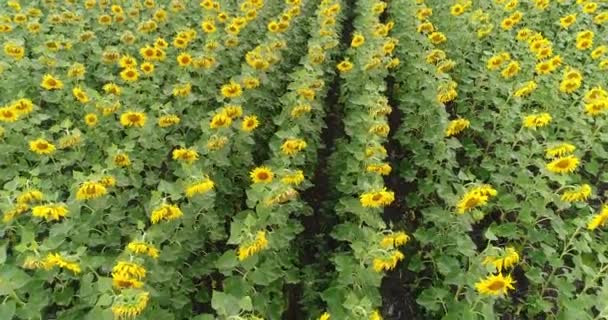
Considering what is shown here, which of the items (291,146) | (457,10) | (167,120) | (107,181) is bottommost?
(457,10)

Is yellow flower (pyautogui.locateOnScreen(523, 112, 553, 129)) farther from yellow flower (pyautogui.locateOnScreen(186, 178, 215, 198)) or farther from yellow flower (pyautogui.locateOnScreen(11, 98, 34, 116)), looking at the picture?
yellow flower (pyautogui.locateOnScreen(11, 98, 34, 116))

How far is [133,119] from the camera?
3480mm

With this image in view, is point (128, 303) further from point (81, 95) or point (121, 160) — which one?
point (81, 95)

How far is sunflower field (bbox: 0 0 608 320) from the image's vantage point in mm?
2617

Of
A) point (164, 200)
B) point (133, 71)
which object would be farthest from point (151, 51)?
point (164, 200)

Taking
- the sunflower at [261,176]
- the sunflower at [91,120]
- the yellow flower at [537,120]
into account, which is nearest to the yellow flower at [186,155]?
the sunflower at [261,176]

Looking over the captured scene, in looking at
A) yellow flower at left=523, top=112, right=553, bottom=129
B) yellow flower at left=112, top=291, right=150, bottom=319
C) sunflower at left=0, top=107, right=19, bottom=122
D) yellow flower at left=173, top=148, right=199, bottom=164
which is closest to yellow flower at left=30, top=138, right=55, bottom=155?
sunflower at left=0, top=107, right=19, bottom=122

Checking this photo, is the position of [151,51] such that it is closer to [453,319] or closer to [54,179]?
[54,179]

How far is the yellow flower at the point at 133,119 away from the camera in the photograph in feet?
11.3

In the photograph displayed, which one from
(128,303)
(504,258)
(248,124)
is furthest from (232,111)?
(504,258)

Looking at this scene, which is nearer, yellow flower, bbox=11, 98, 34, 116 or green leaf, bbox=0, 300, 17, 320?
green leaf, bbox=0, 300, 17, 320

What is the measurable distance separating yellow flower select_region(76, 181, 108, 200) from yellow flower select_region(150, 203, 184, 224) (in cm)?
33

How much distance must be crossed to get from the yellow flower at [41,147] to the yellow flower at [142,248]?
1.21 meters

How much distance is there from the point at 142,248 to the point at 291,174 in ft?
3.17
